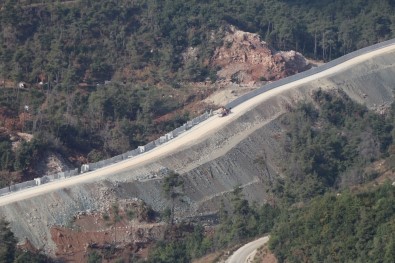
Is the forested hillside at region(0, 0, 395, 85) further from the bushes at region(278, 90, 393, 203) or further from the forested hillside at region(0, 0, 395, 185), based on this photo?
the bushes at region(278, 90, 393, 203)

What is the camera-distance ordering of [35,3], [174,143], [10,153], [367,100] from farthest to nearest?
[35,3], [367,100], [174,143], [10,153]

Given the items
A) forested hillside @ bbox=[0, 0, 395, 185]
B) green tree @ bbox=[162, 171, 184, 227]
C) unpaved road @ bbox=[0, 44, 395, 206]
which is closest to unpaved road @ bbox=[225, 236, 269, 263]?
green tree @ bbox=[162, 171, 184, 227]

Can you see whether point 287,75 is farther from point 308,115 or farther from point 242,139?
Answer: point 242,139

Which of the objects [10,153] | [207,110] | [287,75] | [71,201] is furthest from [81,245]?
[287,75]

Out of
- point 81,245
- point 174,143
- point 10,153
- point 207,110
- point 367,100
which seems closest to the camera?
point 81,245

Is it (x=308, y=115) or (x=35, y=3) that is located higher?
(x=35, y=3)

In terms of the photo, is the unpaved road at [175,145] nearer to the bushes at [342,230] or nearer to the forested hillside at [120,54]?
the forested hillside at [120,54]

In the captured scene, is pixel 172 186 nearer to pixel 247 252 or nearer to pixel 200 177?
pixel 200 177

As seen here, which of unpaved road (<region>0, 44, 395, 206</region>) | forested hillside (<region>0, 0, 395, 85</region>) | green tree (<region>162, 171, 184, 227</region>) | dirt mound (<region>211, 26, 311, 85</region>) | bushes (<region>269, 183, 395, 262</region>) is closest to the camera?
bushes (<region>269, 183, 395, 262</region>)
